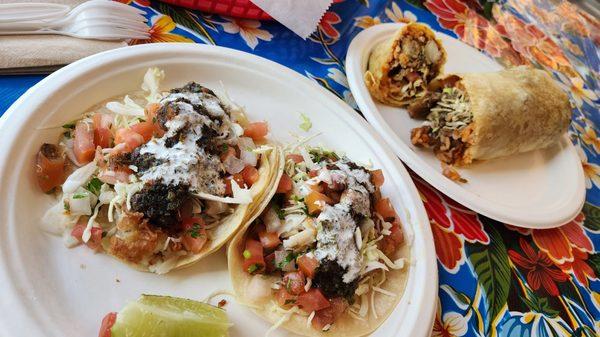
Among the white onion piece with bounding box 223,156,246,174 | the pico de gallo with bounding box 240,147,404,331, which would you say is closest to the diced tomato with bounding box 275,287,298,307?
the pico de gallo with bounding box 240,147,404,331

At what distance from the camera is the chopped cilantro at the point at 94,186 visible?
184cm

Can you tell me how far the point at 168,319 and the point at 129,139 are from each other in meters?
0.79

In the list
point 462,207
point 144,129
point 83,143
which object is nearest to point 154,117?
point 144,129

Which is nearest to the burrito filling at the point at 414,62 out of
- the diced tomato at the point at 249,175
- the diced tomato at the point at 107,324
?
the diced tomato at the point at 249,175

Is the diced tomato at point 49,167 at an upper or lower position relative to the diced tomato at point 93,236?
upper

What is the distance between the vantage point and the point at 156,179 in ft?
5.90

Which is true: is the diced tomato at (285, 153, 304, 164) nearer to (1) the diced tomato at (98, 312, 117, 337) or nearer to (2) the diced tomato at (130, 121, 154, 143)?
(2) the diced tomato at (130, 121, 154, 143)

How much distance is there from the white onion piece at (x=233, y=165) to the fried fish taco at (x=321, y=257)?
200mm

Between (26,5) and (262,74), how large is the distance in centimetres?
118

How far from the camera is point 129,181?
184 centimetres

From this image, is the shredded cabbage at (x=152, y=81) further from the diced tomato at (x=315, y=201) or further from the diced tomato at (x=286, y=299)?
the diced tomato at (x=286, y=299)

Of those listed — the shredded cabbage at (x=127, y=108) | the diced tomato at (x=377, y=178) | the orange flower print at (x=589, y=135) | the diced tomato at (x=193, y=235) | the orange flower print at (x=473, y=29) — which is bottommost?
the diced tomato at (x=193, y=235)

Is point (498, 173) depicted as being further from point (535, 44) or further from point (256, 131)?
point (535, 44)

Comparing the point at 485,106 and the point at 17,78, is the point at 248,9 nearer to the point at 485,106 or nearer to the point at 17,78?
the point at 17,78
